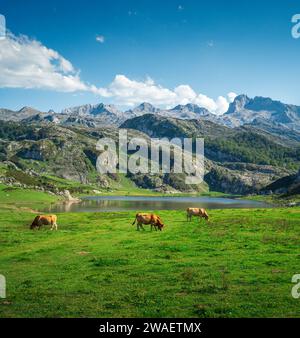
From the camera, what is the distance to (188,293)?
20766 millimetres

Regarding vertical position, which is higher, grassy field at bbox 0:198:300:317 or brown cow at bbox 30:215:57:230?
brown cow at bbox 30:215:57:230

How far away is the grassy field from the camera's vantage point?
18484mm

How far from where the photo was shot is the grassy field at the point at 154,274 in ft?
60.6

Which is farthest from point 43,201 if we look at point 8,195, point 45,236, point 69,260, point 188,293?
point 188,293

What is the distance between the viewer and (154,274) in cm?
2481
